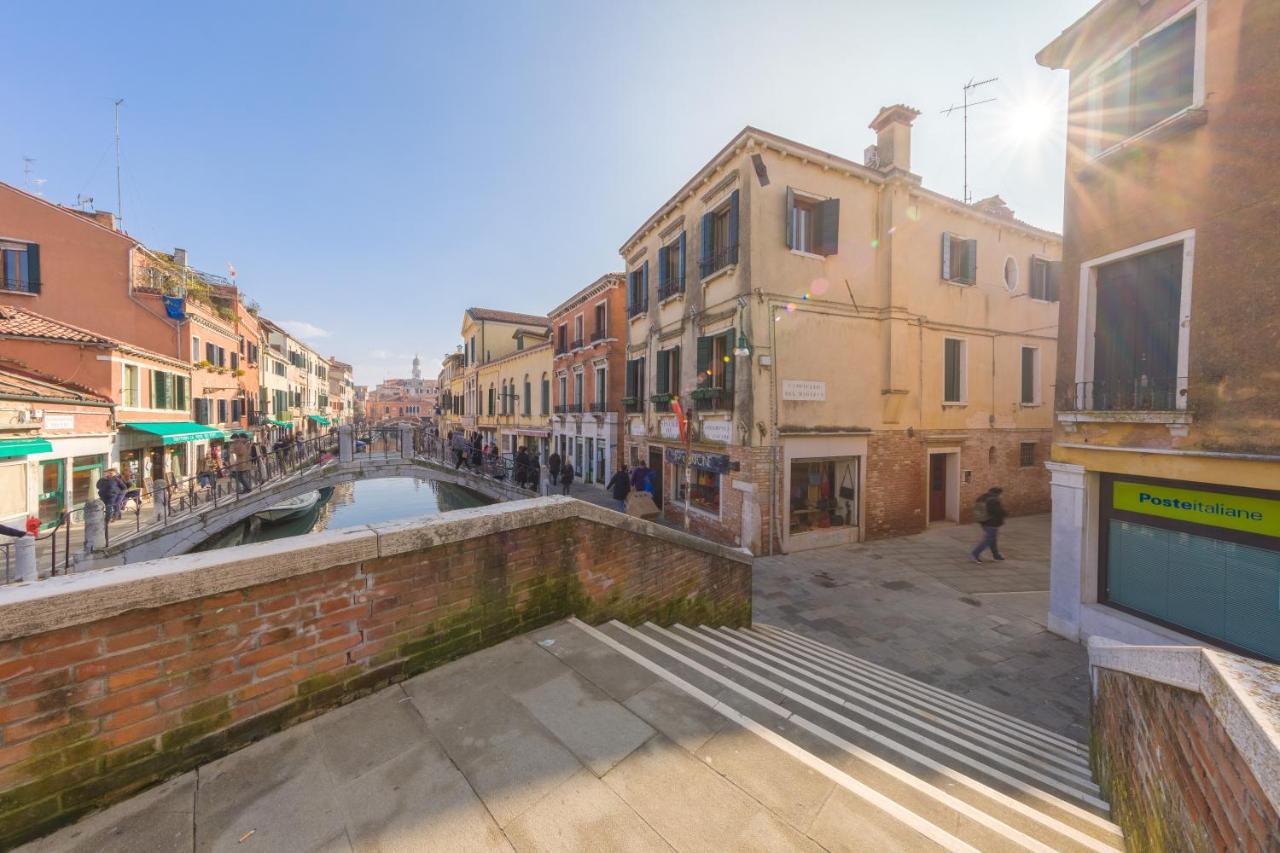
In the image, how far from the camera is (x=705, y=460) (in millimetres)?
12281

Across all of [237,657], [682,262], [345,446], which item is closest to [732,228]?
[682,262]

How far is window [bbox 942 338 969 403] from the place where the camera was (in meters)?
13.3

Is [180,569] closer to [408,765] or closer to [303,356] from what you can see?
[408,765]

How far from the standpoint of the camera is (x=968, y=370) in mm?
13547

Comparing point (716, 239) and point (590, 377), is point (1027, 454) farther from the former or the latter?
point (590, 377)

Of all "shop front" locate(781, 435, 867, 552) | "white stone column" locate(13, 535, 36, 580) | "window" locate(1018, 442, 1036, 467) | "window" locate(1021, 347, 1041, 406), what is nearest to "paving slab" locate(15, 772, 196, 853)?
"white stone column" locate(13, 535, 36, 580)

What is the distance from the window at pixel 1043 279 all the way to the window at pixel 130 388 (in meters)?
28.8

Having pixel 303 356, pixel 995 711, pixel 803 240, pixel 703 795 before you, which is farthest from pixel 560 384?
pixel 303 356

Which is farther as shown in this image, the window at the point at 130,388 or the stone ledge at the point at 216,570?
the window at the point at 130,388

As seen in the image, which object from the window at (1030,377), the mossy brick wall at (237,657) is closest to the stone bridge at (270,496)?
the mossy brick wall at (237,657)

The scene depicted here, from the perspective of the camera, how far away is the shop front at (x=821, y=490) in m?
11.2

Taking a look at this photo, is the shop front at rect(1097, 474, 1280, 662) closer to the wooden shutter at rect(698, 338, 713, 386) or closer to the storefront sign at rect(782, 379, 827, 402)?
the storefront sign at rect(782, 379, 827, 402)

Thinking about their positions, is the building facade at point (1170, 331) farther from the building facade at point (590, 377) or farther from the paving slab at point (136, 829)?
the building facade at point (590, 377)

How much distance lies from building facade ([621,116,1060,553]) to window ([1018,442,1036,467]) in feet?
0.13
